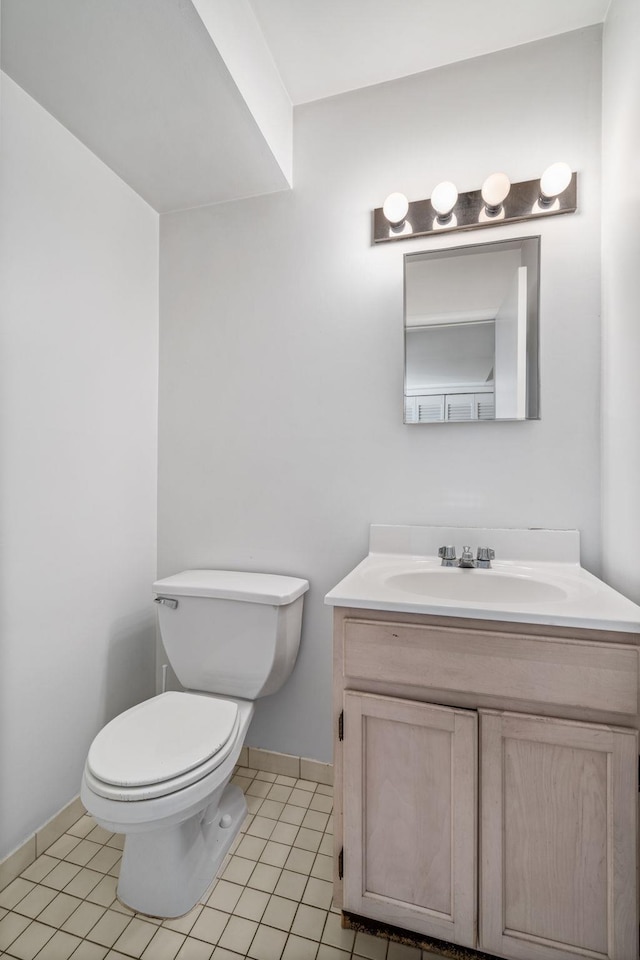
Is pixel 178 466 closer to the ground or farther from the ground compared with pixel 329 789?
farther from the ground

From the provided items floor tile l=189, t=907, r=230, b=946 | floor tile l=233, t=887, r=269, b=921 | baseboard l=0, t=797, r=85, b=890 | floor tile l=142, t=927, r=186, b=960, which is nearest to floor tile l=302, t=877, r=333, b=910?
floor tile l=233, t=887, r=269, b=921

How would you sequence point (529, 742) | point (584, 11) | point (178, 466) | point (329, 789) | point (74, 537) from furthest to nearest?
point (178, 466), point (329, 789), point (74, 537), point (584, 11), point (529, 742)

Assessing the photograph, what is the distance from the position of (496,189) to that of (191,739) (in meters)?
1.80

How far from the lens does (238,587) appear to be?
1534mm

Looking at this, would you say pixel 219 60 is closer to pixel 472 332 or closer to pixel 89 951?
pixel 472 332

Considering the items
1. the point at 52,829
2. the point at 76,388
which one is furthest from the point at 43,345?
the point at 52,829

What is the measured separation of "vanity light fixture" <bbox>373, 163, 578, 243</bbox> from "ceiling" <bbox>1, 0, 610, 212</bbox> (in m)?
0.43

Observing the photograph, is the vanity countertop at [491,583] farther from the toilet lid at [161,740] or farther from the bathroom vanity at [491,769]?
the toilet lid at [161,740]

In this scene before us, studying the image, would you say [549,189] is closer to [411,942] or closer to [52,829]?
[411,942]

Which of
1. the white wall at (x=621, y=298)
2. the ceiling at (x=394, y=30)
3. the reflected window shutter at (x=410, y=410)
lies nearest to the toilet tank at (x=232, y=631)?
the reflected window shutter at (x=410, y=410)

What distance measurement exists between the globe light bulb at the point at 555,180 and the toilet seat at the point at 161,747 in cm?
179

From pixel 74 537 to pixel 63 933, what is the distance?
1.00 meters

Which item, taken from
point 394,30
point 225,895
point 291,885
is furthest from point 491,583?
point 394,30

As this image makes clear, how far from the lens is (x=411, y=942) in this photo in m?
1.11
